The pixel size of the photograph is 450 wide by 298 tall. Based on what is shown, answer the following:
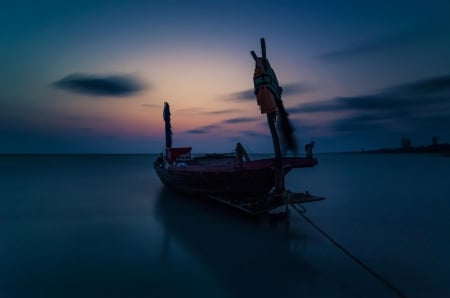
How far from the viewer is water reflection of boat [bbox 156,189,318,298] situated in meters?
5.98

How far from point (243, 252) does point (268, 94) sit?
5.55 metres

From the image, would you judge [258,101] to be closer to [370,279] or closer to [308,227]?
[308,227]

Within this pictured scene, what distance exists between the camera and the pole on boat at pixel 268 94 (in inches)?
384

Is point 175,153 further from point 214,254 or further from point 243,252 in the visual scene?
point 243,252

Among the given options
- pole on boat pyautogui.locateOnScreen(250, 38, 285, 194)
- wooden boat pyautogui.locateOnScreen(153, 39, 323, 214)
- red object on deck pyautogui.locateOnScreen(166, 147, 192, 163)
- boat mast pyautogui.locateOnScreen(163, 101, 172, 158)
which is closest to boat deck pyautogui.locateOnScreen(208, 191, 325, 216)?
wooden boat pyautogui.locateOnScreen(153, 39, 323, 214)

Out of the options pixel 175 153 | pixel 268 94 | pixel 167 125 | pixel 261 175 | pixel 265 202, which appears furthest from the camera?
pixel 167 125

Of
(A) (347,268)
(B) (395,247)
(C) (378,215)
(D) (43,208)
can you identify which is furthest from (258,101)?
(D) (43,208)

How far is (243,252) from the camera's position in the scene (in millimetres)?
7945

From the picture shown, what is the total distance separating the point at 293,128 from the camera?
1057 centimetres

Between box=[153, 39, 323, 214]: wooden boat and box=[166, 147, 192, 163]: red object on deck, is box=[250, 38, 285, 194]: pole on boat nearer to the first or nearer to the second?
box=[153, 39, 323, 214]: wooden boat

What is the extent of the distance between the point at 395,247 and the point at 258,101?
673 centimetres

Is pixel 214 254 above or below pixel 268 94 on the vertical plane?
below

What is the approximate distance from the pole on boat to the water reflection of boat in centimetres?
238

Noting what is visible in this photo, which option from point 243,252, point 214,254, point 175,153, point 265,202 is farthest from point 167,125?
point 243,252
